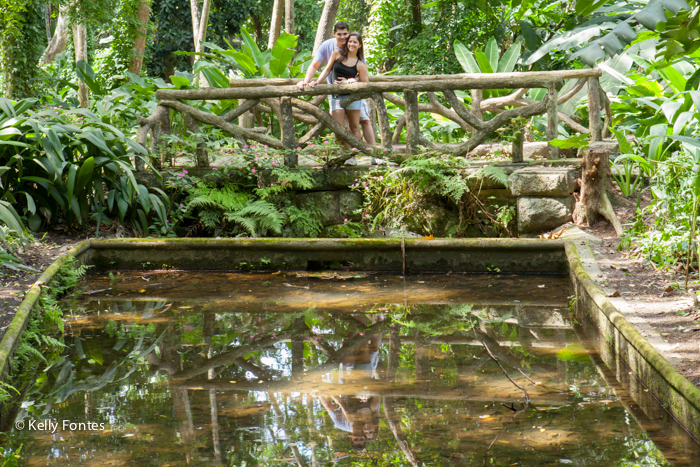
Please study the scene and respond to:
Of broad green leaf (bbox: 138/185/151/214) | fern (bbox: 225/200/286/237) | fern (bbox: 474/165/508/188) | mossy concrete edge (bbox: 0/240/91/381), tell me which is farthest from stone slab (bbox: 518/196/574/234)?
mossy concrete edge (bbox: 0/240/91/381)

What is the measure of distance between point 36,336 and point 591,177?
5.14 m

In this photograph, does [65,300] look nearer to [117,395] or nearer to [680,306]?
[117,395]

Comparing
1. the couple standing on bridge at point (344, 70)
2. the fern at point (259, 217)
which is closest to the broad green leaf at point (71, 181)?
the fern at point (259, 217)

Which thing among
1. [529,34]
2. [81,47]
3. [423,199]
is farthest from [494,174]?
[81,47]

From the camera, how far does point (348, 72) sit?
721 cm

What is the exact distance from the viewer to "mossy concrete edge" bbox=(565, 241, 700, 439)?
248 cm

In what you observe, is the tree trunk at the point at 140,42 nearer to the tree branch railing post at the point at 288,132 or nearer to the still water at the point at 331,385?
the tree branch railing post at the point at 288,132

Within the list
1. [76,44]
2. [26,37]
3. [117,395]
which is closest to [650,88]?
[117,395]

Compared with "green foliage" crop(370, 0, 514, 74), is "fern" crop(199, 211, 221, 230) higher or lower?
lower

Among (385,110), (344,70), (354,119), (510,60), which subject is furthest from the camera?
(510,60)

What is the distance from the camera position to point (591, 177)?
6.41 meters

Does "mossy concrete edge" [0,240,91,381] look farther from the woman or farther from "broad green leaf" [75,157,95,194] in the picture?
the woman

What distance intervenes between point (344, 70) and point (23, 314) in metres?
4.54

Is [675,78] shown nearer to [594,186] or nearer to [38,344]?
[594,186]
